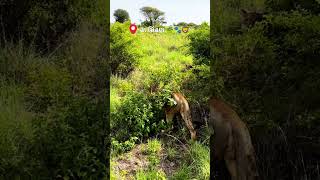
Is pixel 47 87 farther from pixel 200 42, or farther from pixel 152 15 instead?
pixel 200 42

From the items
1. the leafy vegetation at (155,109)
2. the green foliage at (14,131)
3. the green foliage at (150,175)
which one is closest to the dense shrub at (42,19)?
the green foliage at (14,131)

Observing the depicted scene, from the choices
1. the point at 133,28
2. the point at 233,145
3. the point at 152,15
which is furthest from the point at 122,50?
the point at 233,145

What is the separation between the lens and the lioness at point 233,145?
135 inches

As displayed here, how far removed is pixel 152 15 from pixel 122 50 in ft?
1.32

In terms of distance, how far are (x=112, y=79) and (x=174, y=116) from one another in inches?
24.1

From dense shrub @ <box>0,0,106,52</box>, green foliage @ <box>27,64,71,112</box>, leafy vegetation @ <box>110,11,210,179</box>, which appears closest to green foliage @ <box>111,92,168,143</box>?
leafy vegetation @ <box>110,11,210,179</box>

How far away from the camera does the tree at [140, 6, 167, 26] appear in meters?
3.68

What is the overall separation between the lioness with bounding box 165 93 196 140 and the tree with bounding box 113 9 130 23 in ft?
2.34

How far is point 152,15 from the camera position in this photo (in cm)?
372

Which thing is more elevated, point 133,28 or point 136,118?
point 133,28

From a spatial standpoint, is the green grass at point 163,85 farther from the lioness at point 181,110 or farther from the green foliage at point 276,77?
the green foliage at point 276,77

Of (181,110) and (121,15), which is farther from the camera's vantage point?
(121,15)

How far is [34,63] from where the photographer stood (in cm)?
421

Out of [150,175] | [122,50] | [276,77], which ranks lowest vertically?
[150,175]
